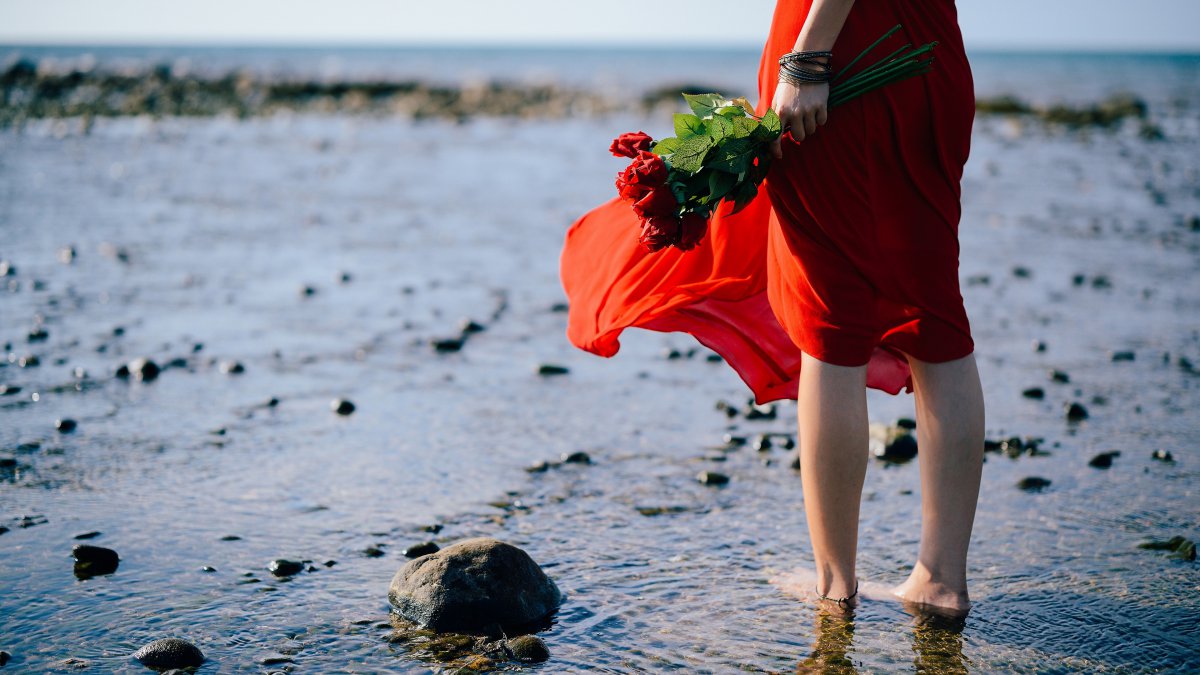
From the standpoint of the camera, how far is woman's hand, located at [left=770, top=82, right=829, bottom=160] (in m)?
2.68

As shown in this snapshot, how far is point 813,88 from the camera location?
8.80 feet

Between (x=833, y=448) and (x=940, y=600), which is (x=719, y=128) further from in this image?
(x=940, y=600)

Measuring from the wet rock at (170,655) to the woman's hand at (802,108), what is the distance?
77.2 inches

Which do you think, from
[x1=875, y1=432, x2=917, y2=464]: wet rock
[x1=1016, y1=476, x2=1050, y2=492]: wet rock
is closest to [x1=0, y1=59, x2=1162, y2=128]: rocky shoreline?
[x1=875, y1=432, x2=917, y2=464]: wet rock

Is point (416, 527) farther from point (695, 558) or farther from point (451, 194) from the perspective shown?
point (451, 194)

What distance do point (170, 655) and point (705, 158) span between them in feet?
6.03

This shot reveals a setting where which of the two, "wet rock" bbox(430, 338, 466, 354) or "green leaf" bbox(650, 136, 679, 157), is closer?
"green leaf" bbox(650, 136, 679, 157)

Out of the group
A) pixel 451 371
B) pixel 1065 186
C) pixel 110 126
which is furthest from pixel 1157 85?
pixel 451 371

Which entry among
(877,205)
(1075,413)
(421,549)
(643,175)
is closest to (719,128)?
(643,175)

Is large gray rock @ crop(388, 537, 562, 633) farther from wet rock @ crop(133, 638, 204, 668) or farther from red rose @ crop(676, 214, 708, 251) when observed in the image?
red rose @ crop(676, 214, 708, 251)

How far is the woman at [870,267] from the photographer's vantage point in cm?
273

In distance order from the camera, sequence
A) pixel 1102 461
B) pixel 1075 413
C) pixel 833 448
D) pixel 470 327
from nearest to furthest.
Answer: pixel 833 448
pixel 1102 461
pixel 1075 413
pixel 470 327

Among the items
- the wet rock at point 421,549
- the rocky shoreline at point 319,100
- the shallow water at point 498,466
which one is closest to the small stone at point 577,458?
the shallow water at point 498,466

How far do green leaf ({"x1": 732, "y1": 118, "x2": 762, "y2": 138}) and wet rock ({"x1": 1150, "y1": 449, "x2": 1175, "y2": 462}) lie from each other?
2.63 m
